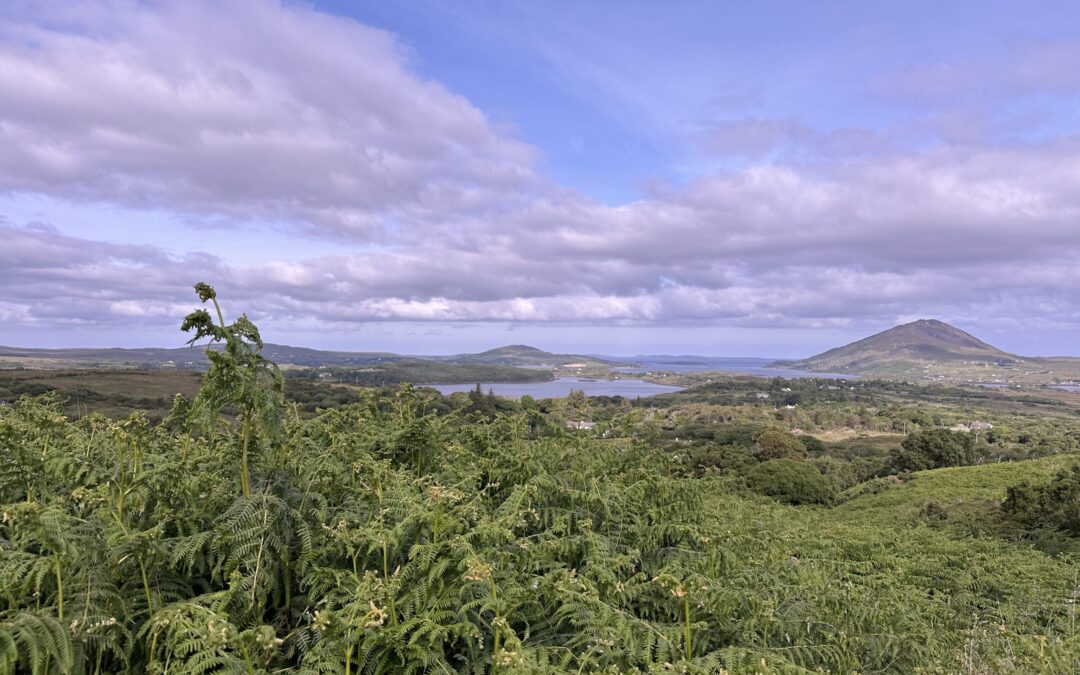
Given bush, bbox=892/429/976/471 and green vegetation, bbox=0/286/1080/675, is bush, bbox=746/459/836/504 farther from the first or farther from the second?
green vegetation, bbox=0/286/1080/675

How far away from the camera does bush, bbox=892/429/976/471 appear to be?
145 ft

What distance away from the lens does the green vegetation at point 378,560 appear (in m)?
2.33

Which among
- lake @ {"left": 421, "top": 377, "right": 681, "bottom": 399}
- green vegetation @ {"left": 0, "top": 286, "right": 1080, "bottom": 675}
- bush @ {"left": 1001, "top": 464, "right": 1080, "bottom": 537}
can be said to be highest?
green vegetation @ {"left": 0, "top": 286, "right": 1080, "bottom": 675}

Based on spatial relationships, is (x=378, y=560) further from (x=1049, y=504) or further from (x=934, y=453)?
(x=934, y=453)

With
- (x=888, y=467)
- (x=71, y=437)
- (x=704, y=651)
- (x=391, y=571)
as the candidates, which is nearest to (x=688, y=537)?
(x=704, y=651)

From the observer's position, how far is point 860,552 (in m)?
14.6

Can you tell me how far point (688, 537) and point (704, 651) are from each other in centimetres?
126

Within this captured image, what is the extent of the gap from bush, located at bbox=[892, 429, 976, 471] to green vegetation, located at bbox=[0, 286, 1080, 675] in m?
47.1

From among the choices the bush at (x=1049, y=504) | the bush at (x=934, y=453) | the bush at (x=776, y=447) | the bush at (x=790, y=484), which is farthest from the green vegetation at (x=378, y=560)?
the bush at (x=934, y=453)

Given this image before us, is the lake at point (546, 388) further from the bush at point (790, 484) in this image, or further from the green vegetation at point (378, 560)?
the green vegetation at point (378, 560)

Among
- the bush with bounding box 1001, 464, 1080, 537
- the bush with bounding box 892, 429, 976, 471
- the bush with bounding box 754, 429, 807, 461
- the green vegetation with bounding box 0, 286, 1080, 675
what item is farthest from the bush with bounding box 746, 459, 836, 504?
the green vegetation with bounding box 0, 286, 1080, 675

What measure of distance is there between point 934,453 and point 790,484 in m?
19.9

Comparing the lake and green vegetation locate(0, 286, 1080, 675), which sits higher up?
green vegetation locate(0, 286, 1080, 675)

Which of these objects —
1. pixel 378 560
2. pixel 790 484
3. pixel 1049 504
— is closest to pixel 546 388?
pixel 790 484
